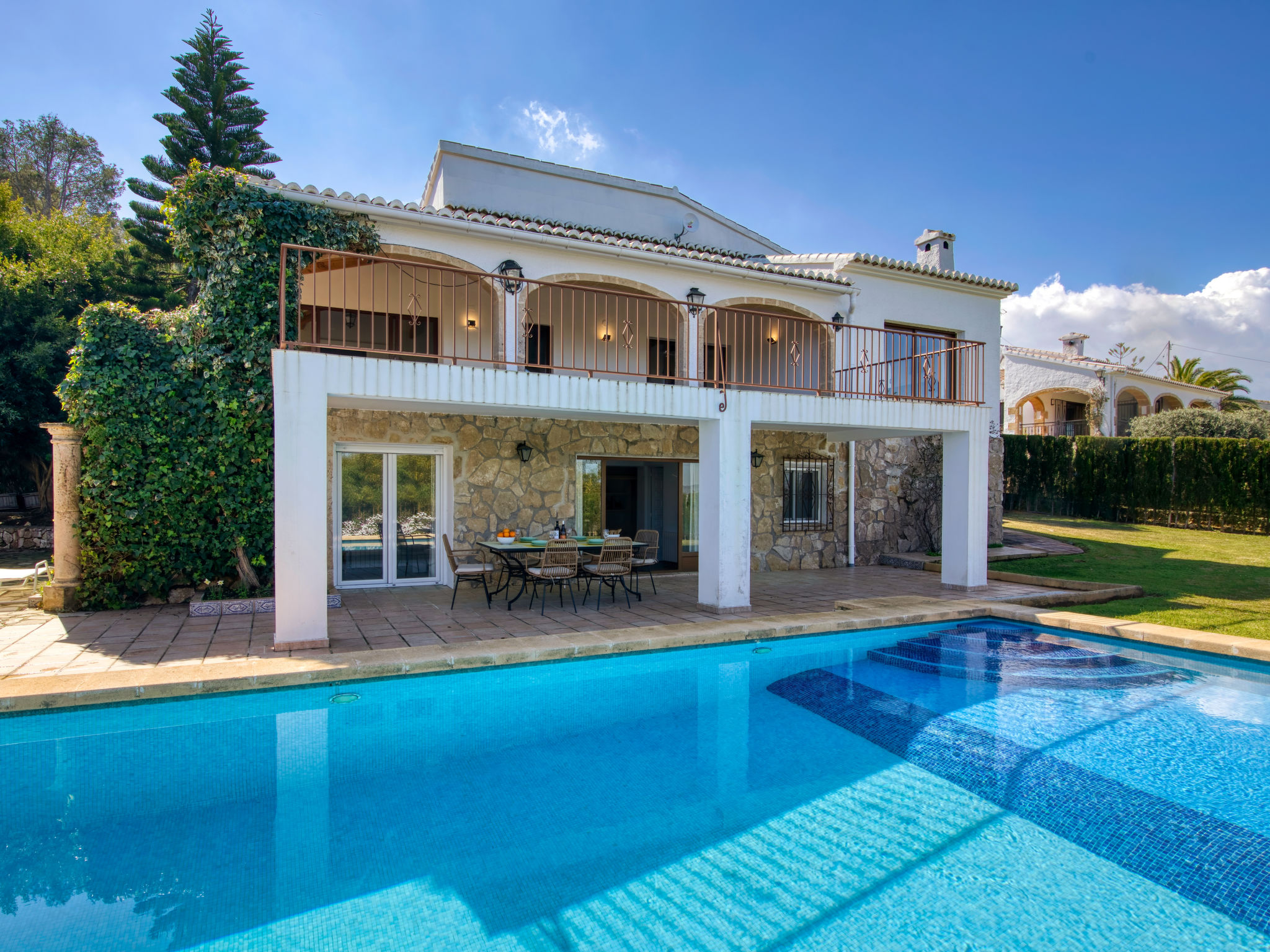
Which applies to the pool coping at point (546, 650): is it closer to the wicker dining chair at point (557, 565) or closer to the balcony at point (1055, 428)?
the wicker dining chair at point (557, 565)

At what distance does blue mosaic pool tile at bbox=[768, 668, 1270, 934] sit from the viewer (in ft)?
10.2

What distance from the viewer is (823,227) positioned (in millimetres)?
18938

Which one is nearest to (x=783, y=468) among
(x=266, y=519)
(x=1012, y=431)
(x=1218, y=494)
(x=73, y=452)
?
(x=266, y=519)

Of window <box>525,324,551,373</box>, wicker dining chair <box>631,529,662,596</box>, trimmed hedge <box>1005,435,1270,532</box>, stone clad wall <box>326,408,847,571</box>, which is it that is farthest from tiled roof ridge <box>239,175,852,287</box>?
trimmed hedge <box>1005,435,1270,532</box>

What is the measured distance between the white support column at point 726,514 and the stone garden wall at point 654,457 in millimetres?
2562

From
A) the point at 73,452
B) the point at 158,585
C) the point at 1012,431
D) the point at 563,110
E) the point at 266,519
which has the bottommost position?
the point at 158,585

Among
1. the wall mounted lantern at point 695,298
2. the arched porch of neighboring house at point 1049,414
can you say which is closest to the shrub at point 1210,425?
the arched porch of neighboring house at point 1049,414

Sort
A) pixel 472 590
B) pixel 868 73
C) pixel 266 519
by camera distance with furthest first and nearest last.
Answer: pixel 868 73 < pixel 472 590 < pixel 266 519

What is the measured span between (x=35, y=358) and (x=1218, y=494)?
27.7 m

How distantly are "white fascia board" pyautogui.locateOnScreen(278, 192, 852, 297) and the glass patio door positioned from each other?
342cm

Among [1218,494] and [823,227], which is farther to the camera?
[823,227]

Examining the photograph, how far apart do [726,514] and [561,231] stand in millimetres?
5071

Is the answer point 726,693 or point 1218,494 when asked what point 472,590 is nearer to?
point 726,693

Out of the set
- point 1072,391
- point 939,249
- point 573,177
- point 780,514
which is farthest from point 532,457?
point 1072,391
